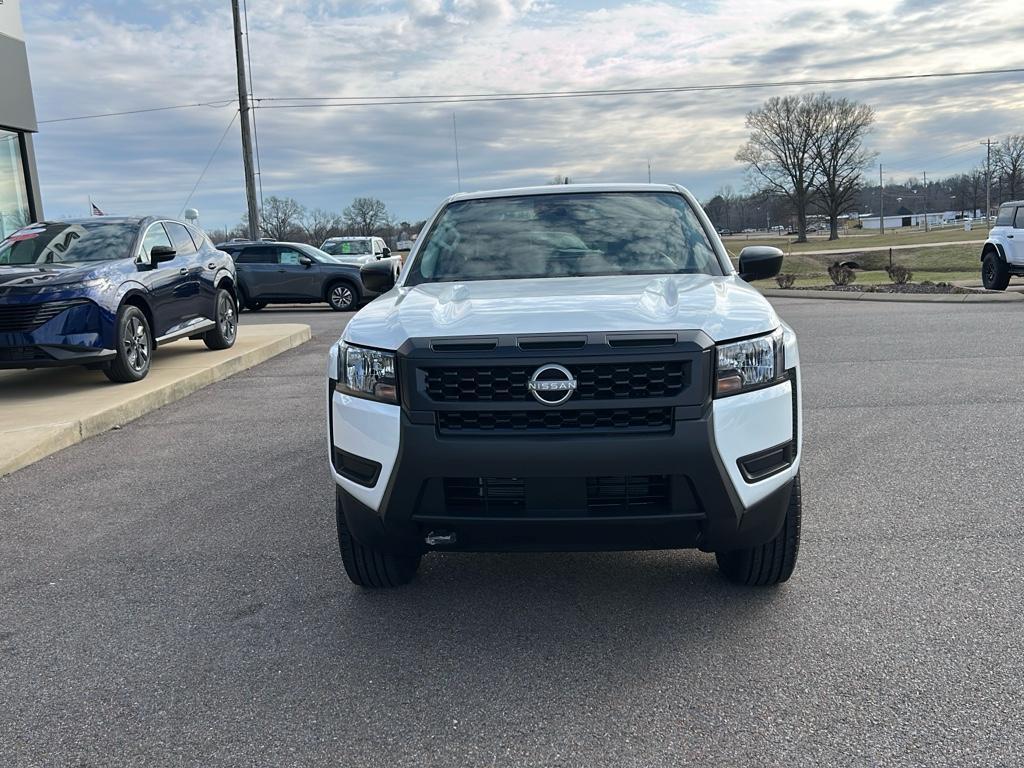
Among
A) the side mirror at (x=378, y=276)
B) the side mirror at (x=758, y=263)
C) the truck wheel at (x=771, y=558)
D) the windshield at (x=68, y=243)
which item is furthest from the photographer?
the windshield at (x=68, y=243)

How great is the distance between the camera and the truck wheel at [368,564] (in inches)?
142

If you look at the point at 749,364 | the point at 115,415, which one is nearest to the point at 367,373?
the point at 749,364

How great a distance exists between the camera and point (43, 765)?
102 inches

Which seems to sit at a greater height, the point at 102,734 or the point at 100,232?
the point at 100,232

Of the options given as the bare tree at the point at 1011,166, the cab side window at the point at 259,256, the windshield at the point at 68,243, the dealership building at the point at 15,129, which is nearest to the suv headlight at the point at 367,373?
the windshield at the point at 68,243

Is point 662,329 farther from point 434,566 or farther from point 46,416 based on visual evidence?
point 46,416

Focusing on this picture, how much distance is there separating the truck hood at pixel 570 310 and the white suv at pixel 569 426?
0.04 ft

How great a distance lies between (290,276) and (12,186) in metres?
5.99

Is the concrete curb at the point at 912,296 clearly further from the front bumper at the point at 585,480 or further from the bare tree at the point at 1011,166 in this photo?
the bare tree at the point at 1011,166

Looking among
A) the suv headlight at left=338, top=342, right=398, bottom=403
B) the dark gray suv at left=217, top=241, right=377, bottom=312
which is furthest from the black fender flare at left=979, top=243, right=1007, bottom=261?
the suv headlight at left=338, top=342, right=398, bottom=403

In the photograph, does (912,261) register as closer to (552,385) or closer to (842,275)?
(842,275)

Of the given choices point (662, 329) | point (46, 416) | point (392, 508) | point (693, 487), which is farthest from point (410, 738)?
point (46, 416)

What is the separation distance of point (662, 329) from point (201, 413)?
6.06 m

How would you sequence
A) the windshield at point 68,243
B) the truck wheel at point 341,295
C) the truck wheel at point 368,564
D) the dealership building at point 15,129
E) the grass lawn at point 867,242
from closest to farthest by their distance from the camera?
the truck wheel at point 368,564 < the windshield at point 68,243 < the dealership building at point 15,129 < the truck wheel at point 341,295 < the grass lawn at point 867,242
